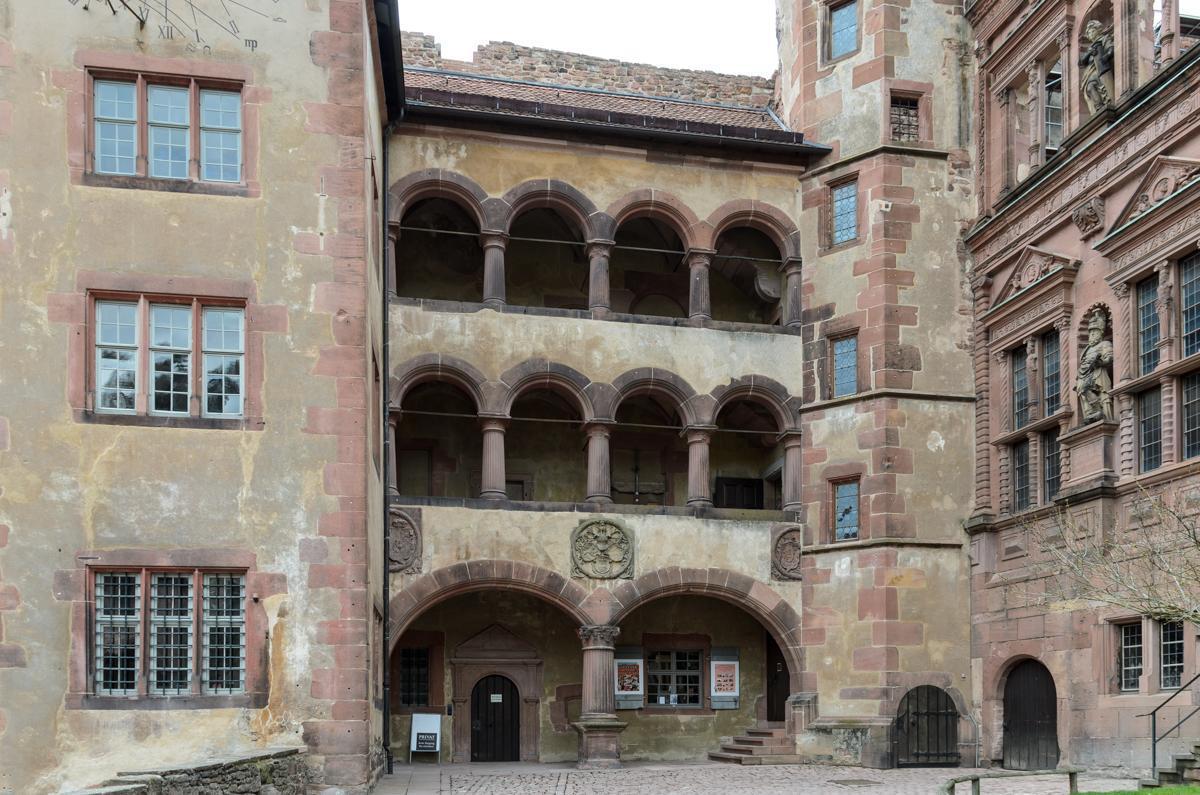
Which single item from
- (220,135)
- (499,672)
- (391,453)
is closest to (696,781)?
(499,672)

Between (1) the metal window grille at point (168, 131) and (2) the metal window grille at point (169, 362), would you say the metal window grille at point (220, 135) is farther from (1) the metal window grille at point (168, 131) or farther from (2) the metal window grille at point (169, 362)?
(2) the metal window grille at point (169, 362)

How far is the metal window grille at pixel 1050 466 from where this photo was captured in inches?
863

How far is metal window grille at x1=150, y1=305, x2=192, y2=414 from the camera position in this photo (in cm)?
1720

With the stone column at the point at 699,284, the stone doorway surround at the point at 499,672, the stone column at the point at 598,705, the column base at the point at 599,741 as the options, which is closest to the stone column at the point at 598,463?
the stone column at the point at 598,705

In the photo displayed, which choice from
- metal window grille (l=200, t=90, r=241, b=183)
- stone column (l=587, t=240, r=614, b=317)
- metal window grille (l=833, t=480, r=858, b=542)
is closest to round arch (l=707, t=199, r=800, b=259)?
stone column (l=587, t=240, r=614, b=317)

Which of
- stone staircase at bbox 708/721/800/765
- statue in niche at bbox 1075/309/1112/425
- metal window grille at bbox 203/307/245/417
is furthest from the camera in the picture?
stone staircase at bbox 708/721/800/765

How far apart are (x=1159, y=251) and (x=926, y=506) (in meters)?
6.37

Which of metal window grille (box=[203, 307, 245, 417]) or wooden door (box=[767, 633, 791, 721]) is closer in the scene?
metal window grille (box=[203, 307, 245, 417])

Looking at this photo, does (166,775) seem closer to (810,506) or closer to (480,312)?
(480,312)

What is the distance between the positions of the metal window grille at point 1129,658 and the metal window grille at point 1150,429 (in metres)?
2.20

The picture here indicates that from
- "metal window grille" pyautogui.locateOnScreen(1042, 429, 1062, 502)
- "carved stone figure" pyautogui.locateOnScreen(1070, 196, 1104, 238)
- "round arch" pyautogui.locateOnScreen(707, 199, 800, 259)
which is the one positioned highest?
"round arch" pyautogui.locateOnScreen(707, 199, 800, 259)

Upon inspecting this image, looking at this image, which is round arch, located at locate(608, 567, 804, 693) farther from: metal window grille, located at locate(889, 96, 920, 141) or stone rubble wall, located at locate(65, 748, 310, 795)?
stone rubble wall, located at locate(65, 748, 310, 795)

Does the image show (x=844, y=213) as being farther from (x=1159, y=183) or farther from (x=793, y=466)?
(x=1159, y=183)

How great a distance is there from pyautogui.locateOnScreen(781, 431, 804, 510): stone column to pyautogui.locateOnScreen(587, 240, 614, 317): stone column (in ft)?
12.7
